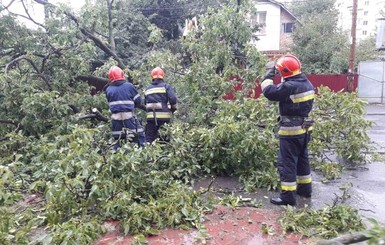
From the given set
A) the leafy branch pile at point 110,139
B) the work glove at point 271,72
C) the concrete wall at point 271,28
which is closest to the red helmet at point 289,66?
the work glove at point 271,72

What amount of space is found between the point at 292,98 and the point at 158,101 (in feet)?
8.31

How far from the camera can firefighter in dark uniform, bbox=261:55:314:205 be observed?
12.0 ft

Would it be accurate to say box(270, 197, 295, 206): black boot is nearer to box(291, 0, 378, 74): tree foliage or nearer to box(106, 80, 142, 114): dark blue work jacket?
box(106, 80, 142, 114): dark blue work jacket

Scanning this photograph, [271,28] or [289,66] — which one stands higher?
[271,28]

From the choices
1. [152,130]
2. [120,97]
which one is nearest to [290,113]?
[152,130]

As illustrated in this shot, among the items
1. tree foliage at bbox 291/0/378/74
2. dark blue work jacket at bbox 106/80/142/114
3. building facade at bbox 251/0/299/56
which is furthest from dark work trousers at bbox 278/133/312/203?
building facade at bbox 251/0/299/56

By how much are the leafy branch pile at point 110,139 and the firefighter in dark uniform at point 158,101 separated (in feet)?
1.26

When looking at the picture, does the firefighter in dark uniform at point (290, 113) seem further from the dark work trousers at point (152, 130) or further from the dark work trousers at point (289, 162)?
the dark work trousers at point (152, 130)

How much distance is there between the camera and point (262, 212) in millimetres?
3723

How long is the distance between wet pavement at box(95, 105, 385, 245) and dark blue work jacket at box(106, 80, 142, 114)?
1722 mm

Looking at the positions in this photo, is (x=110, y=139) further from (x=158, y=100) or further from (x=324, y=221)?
(x=324, y=221)

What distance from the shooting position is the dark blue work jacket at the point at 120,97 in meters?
5.48

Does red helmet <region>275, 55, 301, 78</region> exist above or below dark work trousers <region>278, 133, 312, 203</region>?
above

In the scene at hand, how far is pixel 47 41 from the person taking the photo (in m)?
6.50
